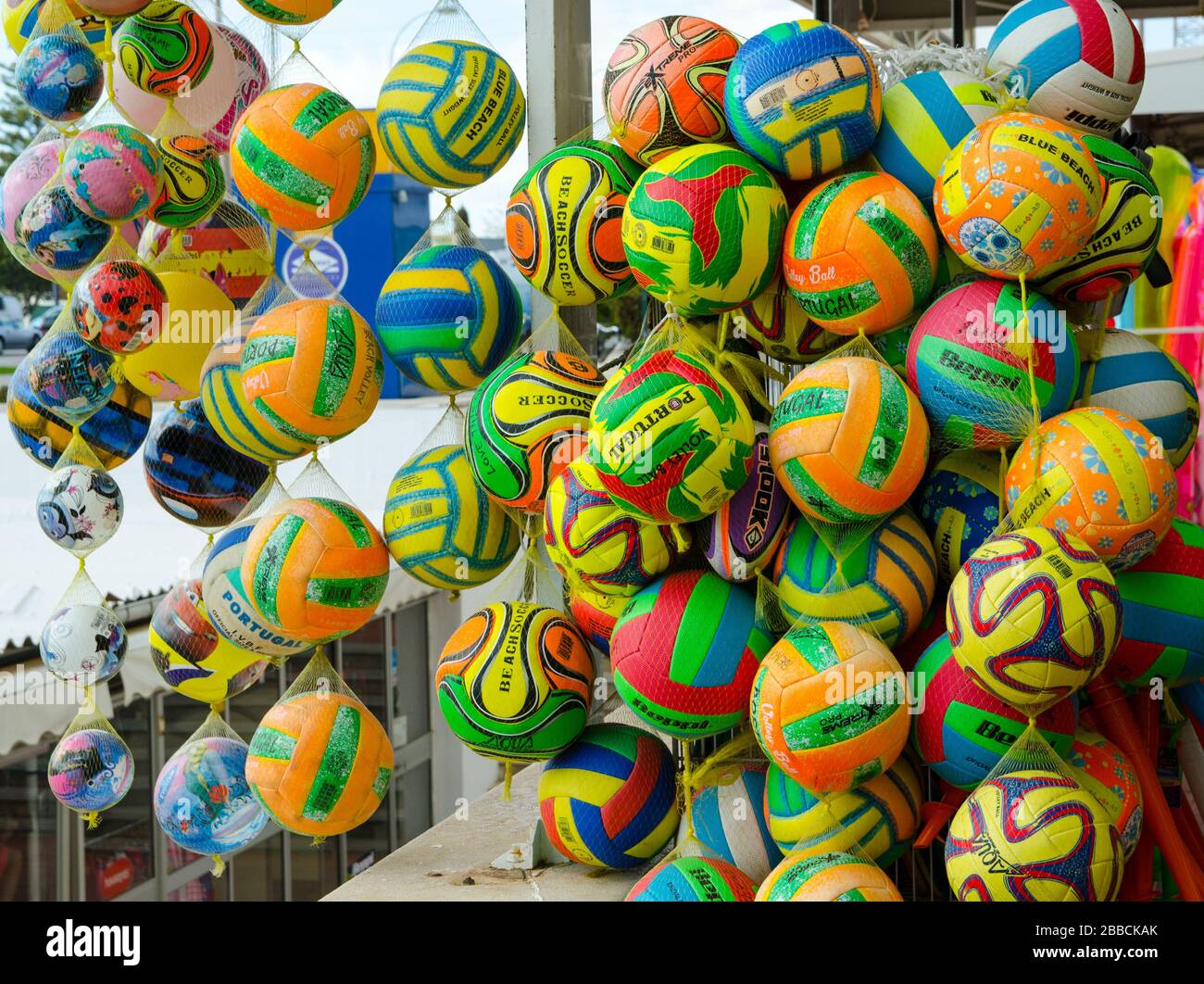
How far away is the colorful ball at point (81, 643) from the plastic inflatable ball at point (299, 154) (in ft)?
3.75

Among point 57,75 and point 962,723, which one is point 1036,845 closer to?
point 962,723

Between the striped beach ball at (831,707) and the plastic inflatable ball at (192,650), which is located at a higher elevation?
the striped beach ball at (831,707)

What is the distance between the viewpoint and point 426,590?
7832mm

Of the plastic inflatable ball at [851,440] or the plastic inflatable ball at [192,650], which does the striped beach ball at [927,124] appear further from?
the plastic inflatable ball at [192,650]

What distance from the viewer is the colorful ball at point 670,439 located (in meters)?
2.39

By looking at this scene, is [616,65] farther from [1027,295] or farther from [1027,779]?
[1027,779]

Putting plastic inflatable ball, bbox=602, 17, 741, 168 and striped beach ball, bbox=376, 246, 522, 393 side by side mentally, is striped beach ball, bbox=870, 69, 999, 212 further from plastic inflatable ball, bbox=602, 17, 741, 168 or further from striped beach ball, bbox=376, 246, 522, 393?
striped beach ball, bbox=376, 246, 522, 393

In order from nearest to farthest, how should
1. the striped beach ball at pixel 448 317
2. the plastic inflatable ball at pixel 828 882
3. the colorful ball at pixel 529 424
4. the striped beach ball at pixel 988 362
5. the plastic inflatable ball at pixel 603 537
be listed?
1. the plastic inflatable ball at pixel 828 882
2. the striped beach ball at pixel 988 362
3. the plastic inflatable ball at pixel 603 537
4. the colorful ball at pixel 529 424
5. the striped beach ball at pixel 448 317

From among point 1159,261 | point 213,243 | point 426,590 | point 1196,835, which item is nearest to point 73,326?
point 213,243

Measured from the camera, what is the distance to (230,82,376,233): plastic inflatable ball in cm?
297

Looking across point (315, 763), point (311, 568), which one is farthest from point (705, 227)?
point (315, 763)

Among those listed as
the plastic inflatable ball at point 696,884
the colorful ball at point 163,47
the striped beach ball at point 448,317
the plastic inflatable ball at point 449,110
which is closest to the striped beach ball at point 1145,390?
the plastic inflatable ball at point 696,884

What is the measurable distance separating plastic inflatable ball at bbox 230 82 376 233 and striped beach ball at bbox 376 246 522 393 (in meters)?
0.26

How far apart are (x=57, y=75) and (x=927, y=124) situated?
6.99 feet
